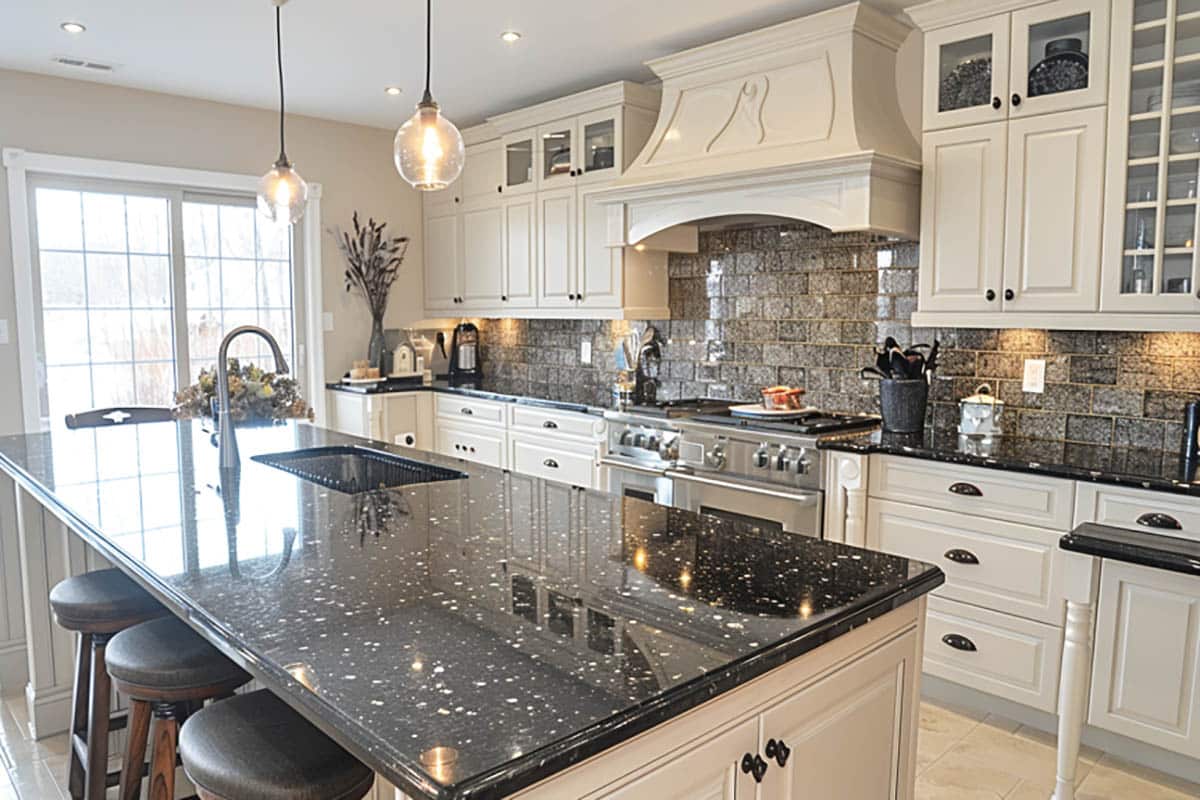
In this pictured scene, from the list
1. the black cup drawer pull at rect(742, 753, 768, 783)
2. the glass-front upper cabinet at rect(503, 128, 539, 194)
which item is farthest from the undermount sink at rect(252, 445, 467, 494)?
the glass-front upper cabinet at rect(503, 128, 539, 194)

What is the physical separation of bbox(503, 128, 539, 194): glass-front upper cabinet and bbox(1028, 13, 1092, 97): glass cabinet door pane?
2692 mm

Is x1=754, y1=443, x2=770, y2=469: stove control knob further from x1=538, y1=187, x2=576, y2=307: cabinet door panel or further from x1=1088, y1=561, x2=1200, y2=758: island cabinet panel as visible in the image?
x1=538, y1=187, x2=576, y2=307: cabinet door panel

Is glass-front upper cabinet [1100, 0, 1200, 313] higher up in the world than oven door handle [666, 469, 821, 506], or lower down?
higher up

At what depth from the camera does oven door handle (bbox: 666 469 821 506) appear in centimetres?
322

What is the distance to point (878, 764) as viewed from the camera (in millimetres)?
1492

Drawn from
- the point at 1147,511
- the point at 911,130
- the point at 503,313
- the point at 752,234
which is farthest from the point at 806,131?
the point at 503,313

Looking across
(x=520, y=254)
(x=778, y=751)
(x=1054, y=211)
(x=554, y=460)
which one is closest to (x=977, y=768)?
(x=778, y=751)

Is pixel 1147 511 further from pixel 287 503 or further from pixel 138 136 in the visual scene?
pixel 138 136

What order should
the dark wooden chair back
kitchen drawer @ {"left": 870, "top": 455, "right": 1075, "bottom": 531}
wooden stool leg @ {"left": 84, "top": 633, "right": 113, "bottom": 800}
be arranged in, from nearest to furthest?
wooden stool leg @ {"left": 84, "top": 633, "right": 113, "bottom": 800} < kitchen drawer @ {"left": 870, "top": 455, "right": 1075, "bottom": 531} < the dark wooden chair back

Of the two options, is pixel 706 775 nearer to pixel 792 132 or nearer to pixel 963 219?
pixel 963 219

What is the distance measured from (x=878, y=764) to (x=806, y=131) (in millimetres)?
2591

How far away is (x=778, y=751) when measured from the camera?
123 cm

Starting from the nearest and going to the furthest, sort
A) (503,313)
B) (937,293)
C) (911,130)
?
(937,293) → (911,130) → (503,313)

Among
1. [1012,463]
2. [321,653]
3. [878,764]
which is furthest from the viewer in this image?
[1012,463]
